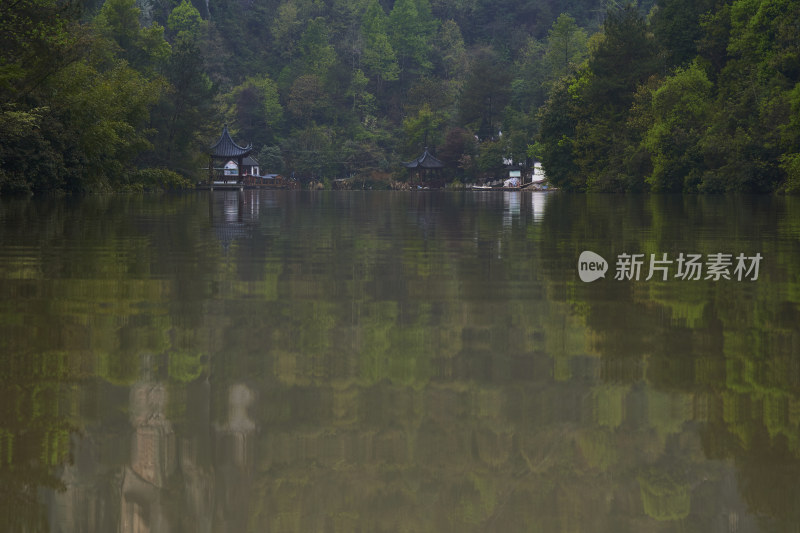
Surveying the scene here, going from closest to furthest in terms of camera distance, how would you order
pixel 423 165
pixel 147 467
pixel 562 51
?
pixel 147 467, pixel 423 165, pixel 562 51

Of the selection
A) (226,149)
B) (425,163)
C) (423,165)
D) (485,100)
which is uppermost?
(485,100)

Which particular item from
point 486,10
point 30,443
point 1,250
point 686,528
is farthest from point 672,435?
point 486,10

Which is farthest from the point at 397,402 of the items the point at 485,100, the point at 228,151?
the point at 485,100

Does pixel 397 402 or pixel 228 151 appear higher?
pixel 228 151

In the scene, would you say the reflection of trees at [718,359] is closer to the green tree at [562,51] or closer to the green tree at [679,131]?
the green tree at [679,131]

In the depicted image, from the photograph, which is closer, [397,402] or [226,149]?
[397,402]

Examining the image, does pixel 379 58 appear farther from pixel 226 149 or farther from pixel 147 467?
pixel 147 467

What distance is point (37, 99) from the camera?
3862 centimetres

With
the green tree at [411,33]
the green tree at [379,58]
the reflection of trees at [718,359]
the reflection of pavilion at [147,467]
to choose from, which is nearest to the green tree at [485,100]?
the green tree at [379,58]

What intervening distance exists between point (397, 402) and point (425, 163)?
108824 mm

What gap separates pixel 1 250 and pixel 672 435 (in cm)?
1025

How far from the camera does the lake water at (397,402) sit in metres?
3.06

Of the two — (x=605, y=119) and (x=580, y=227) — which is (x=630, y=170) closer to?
(x=605, y=119)

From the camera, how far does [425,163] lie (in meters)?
112
